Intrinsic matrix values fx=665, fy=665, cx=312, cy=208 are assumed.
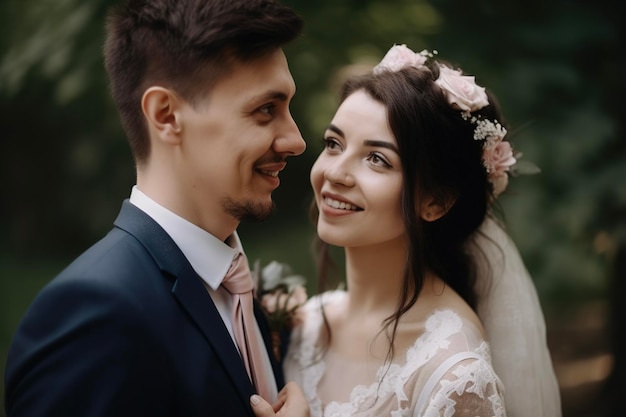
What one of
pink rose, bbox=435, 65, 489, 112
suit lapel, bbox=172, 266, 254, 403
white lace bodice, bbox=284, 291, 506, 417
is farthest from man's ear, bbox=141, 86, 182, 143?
white lace bodice, bbox=284, 291, 506, 417

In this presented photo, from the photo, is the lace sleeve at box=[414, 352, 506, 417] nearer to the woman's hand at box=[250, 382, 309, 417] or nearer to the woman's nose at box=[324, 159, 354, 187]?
the woman's hand at box=[250, 382, 309, 417]

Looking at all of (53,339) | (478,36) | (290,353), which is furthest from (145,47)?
(478,36)

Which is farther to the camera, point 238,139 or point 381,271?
point 381,271

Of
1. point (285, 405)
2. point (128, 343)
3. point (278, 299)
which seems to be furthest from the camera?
point (278, 299)

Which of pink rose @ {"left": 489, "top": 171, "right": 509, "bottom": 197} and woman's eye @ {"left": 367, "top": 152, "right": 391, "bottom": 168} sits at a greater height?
woman's eye @ {"left": 367, "top": 152, "right": 391, "bottom": 168}

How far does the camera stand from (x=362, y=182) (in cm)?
282

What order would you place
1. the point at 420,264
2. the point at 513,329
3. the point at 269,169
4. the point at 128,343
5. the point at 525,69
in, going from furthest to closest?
1. the point at 525,69
2. the point at 513,329
3. the point at 420,264
4. the point at 269,169
5. the point at 128,343

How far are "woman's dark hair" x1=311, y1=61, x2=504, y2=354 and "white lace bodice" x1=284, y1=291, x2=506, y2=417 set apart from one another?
0.62ft

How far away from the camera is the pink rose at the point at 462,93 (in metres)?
2.80

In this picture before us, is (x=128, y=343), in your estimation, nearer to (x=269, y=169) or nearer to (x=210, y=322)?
(x=210, y=322)

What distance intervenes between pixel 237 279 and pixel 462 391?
95 centimetres

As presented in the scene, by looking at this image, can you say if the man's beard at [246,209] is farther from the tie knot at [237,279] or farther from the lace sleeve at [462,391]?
the lace sleeve at [462,391]

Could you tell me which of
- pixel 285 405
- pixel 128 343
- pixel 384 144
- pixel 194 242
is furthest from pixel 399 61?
pixel 128 343

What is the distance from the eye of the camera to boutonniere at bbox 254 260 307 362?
3203 mm
